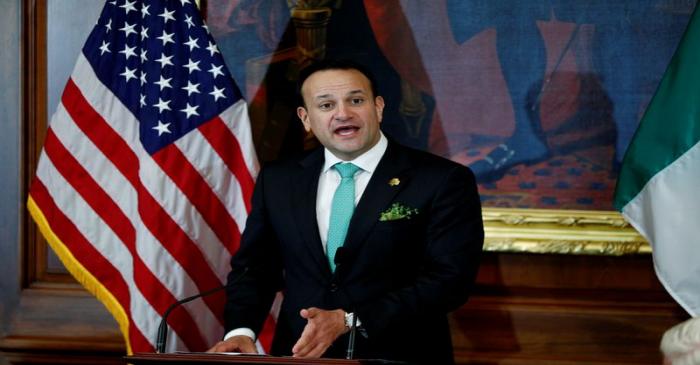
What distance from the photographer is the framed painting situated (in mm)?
4184

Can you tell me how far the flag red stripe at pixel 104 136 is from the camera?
13.2 feet

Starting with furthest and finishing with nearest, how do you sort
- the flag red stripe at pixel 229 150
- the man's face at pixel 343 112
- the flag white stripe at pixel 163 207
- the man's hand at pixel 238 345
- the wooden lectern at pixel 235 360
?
1. the flag red stripe at pixel 229 150
2. the flag white stripe at pixel 163 207
3. the man's face at pixel 343 112
4. the man's hand at pixel 238 345
5. the wooden lectern at pixel 235 360

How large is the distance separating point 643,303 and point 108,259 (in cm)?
213

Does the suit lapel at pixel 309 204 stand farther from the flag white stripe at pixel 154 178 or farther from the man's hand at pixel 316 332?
the flag white stripe at pixel 154 178

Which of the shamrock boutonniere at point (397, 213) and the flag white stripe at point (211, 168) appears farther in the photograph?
the flag white stripe at point (211, 168)

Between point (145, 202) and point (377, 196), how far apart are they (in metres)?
1.05

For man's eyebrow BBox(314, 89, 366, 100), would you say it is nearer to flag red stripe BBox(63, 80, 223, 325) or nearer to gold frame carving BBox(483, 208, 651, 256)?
flag red stripe BBox(63, 80, 223, 325)

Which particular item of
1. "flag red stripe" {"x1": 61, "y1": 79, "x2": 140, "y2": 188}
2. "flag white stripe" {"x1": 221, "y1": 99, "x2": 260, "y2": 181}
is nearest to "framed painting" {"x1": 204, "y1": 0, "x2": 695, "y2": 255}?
Answer: "flag white stripe" {"x1": 221, "y1": 99, "x2": 260, "y2": 181}

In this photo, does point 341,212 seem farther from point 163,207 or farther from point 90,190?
point 90,190

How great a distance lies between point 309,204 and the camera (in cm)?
336

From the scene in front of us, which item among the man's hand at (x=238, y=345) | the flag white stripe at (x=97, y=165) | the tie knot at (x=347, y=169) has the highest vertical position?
the tie knot at (x=347, y=169)

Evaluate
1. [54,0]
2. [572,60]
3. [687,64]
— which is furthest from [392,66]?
[54,0]

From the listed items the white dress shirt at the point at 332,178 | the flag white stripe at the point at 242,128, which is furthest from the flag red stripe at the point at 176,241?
the white dress shirt at the point at 332,178

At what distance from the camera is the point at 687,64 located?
3693 millimetres
